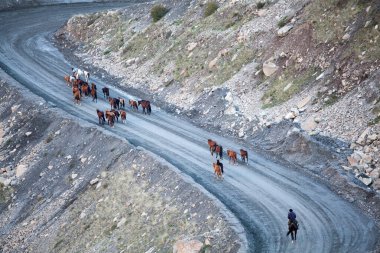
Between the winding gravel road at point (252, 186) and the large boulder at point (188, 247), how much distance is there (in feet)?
6.12

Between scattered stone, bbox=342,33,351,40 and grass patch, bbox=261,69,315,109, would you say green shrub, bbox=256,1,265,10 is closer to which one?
grass patch, bbox=261,69,315,109

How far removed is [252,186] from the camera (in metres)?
32.2

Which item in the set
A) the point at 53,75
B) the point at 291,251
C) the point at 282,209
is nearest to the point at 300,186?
the point at 282,209

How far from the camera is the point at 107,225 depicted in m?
32.5

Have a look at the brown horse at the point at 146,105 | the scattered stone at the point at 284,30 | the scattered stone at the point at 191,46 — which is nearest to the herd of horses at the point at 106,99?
the brown horse at the point at 146,105

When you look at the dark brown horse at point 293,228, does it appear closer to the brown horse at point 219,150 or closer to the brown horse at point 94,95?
the brown horse at point 219,150

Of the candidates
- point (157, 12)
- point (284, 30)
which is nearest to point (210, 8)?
point (157, 12)

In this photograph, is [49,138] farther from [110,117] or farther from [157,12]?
[157,12]

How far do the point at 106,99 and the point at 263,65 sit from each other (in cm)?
1200

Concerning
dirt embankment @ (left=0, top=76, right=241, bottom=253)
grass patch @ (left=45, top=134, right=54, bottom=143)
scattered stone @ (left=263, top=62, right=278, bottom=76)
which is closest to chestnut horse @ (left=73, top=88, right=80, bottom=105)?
dirt embankment @ (left=0, top=76, right=241, bottom=253)

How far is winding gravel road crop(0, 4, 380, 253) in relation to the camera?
85.7 feet

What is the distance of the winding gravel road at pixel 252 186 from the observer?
2612 centimetres

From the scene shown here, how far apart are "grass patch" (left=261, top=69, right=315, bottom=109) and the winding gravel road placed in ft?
13.3

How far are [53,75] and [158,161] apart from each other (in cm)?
2296
